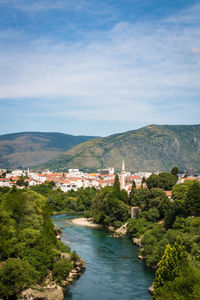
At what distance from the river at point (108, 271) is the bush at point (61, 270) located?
40.4 inches

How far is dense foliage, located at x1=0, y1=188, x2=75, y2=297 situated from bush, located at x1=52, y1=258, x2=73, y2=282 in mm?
617

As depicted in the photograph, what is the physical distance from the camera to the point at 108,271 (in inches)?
1231

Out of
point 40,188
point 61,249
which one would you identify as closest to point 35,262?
point 61,249

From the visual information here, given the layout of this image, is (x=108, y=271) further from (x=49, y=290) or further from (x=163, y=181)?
(x=163, y=181)

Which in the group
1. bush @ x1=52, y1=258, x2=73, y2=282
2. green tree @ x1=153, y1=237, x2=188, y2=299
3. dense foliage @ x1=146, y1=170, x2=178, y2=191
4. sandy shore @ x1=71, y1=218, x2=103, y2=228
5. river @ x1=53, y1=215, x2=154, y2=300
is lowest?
river @ x1=53, y1=215, x2=154, y2=300

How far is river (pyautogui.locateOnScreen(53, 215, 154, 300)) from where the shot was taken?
1025 inches

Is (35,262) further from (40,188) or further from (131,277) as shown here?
(40,188)

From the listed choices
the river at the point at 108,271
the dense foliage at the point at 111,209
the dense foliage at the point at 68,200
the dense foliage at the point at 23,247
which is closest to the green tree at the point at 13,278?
the dense foliage at the point at 23,247

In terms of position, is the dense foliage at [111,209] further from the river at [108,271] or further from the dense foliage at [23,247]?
the dense foliage at [23,247]

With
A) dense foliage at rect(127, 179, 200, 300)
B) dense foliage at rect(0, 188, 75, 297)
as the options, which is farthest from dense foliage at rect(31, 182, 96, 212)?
dense foliage at rect(0, 188, 75, 297)

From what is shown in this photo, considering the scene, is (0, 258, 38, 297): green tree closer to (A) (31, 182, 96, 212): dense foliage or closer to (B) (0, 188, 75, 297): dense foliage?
(B) (0, 188, 75, 297): dense foliage

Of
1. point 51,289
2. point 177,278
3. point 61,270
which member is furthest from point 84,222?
point 177,278

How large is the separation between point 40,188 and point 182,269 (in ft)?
196

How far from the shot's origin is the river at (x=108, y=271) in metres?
26.0
